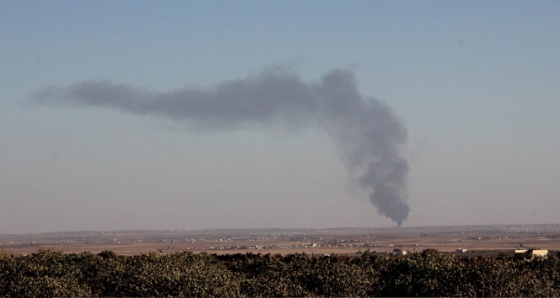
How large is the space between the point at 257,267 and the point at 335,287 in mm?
11809

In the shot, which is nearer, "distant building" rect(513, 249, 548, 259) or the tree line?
the tree line

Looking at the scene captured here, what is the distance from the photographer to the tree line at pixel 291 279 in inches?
1578

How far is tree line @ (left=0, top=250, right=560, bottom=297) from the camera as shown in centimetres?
4009

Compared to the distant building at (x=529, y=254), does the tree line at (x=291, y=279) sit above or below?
below

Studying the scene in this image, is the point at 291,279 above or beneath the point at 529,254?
beneath

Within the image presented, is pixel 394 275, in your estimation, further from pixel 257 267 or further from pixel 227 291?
pixel 227 291

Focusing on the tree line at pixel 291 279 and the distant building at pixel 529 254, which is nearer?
the tree line at pixel 291 279

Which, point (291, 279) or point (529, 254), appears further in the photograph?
point (529, 254)

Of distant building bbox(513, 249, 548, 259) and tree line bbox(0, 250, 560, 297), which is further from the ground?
distant building bbox(513, 249, 548, 259)

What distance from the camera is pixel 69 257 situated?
65.2 meters

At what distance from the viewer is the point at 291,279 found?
46562mm

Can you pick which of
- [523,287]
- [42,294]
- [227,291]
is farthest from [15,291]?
[523,287]

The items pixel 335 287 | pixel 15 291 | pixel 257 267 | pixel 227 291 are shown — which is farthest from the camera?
pixel 257 267

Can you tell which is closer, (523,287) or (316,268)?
(523,287)
